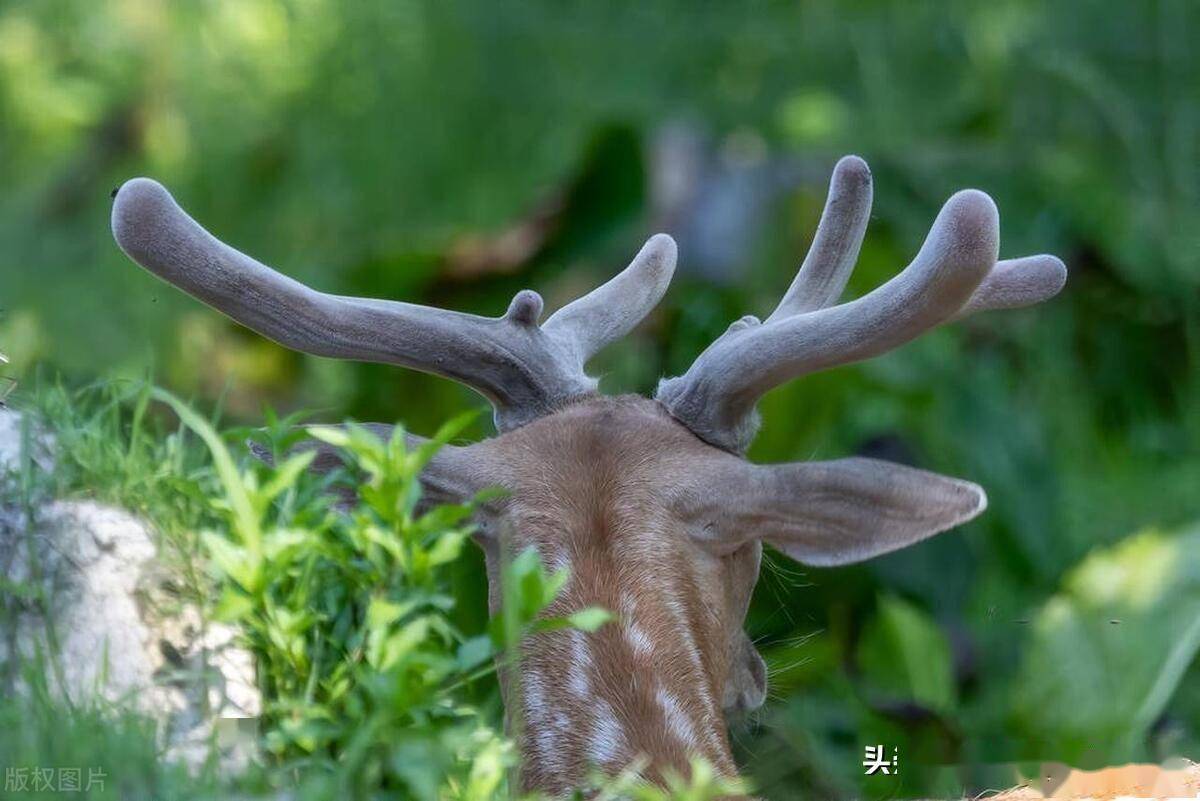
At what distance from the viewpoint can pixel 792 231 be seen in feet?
23.1

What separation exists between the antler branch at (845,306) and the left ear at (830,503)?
133 mm

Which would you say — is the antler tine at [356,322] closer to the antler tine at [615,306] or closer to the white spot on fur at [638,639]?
the antler tine at [615,306]

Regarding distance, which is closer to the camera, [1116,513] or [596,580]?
[596,580]

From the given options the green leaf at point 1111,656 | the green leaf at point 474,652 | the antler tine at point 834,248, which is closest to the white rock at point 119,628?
the green leaf at point 474,652

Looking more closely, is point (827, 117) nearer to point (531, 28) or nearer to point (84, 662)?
point (531, 28)

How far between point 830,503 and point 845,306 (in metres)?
0.29

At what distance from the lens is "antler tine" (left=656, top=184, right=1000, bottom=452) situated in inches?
87.1

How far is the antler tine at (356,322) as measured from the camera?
7.79 ft

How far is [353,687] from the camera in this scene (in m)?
1.70

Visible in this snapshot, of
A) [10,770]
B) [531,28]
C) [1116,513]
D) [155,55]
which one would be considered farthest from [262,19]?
[10,770]

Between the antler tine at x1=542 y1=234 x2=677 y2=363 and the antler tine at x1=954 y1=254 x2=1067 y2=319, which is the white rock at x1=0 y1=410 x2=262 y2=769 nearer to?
the antler tine at x1=542 y1=234 x2=677 y2=363

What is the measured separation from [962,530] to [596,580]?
10.9 ft

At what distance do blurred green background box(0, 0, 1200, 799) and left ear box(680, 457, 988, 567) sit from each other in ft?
2.70

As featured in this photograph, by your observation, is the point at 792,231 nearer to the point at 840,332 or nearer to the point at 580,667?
the point at 840,332
